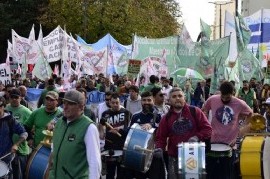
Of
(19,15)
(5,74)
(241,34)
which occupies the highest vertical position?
(19,15)

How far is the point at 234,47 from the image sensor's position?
25.5 metres

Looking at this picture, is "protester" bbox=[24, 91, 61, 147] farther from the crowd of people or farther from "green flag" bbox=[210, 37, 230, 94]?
"green flag" bbox=[210, 37, 230, 94]

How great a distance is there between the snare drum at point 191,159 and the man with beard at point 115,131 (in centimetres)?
266

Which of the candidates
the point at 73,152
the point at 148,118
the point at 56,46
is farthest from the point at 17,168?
the point at 56,46

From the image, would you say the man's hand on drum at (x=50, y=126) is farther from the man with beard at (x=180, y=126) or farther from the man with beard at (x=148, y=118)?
the man with beard at (x=180, y=126)

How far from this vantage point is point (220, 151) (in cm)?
1000

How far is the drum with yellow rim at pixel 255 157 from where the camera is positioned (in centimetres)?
908

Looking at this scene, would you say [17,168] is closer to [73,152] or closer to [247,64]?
[73,152]

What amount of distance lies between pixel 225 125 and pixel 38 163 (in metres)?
2.82

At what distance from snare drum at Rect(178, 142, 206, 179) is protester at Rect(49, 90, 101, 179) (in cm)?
228

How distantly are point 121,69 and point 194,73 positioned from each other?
1024 centimetres

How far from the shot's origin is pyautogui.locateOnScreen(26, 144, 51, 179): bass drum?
9297 mm

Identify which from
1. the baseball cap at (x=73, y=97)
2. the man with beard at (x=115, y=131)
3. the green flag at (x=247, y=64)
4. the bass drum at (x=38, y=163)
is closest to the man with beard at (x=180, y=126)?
the bass drum at (x=38, y=163)

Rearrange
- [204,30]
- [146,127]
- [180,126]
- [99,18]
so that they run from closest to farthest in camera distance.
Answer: [180,126]
[146,127]
[204,30]
[99,18]
